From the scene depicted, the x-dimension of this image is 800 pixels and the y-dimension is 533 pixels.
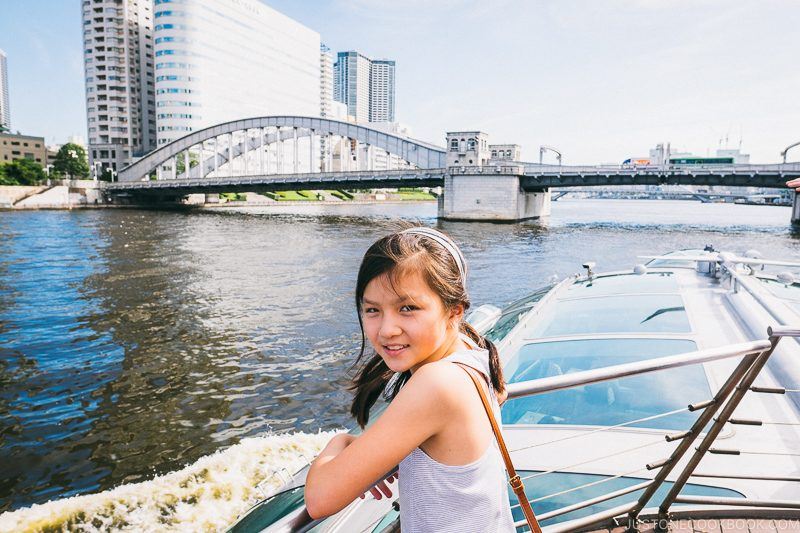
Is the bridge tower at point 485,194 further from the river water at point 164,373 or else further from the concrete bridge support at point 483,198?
the river water at point 164,373

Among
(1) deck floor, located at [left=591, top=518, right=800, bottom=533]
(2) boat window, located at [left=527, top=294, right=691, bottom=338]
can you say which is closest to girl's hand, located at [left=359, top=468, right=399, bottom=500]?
(1) deck floor, located at [left=591, top=518, right=800, bottom=533]

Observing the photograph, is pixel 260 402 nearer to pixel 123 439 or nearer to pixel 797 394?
pixel 123 439

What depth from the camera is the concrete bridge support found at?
5294 cm

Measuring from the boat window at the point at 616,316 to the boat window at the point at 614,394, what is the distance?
398mm

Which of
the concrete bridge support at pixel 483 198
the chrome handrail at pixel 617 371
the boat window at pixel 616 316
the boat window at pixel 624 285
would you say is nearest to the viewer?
the chrome handrail at pixel 617 371

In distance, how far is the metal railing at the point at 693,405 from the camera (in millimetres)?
1772

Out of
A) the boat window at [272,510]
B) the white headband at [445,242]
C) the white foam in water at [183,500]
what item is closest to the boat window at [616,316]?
the boat window at [272,510]

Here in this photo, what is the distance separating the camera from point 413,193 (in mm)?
139375

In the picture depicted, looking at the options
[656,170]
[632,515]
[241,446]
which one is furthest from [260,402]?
[656,170]

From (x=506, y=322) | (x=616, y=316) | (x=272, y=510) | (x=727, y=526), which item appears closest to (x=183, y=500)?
(x=272, y=510)

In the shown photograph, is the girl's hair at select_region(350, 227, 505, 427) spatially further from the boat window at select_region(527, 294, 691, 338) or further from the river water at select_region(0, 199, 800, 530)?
the boat window at select_region(527, 294, 691, 338)

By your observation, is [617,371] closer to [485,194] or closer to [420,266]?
[420,266]

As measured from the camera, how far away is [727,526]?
8.20 ft

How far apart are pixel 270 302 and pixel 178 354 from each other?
183 inches
